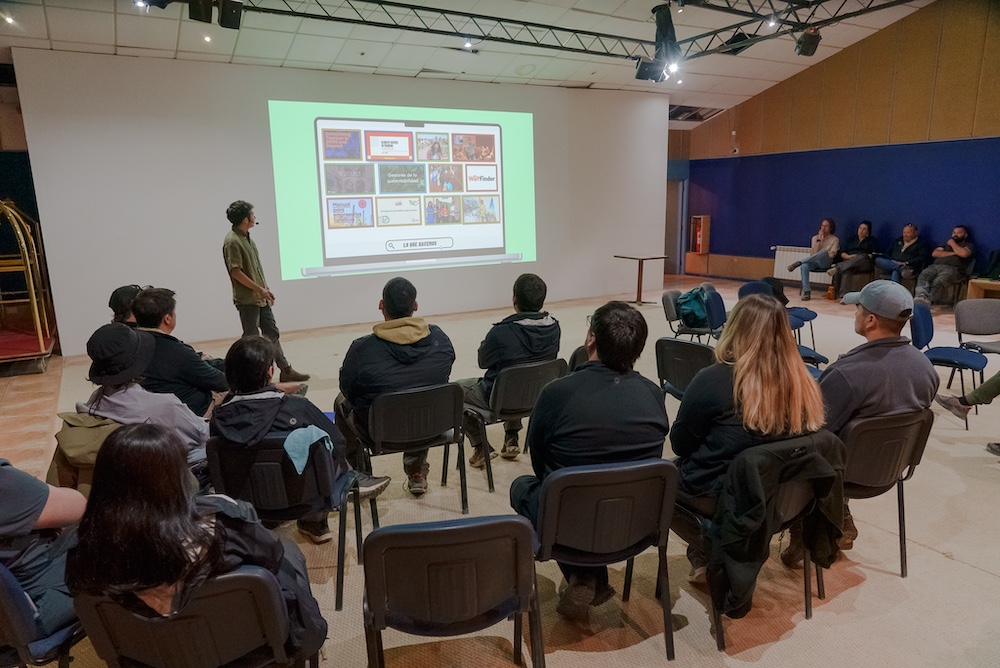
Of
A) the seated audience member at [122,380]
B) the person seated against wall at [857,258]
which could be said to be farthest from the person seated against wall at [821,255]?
the seated audience member at [122,380]

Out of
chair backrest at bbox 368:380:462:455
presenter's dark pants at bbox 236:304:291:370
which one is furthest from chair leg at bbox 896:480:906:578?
presenter's dark pants at bbox 236:304:291:370

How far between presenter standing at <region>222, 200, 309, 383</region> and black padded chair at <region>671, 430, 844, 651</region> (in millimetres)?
3611

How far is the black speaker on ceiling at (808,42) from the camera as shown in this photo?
7.13 metres

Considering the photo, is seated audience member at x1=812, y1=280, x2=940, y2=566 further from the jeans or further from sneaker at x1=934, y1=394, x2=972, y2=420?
the jeans

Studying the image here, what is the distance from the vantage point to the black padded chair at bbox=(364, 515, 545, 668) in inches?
56.2

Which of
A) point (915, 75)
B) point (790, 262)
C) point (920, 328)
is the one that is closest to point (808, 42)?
point (915, 75)

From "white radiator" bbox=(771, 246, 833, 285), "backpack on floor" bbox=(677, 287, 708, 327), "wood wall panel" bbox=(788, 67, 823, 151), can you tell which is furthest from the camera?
"white radiator" bbox=(771, 246, 833, 285)

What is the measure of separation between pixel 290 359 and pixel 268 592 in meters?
5.06

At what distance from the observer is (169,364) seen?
8.87 feet

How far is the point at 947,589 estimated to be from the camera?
2326 millimetres

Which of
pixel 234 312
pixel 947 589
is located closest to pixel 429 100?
pixel 234 312

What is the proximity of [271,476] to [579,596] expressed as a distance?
1114 mm

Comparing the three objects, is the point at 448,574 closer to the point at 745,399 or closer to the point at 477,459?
the point at 745,399

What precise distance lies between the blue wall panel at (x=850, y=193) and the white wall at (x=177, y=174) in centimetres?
458
